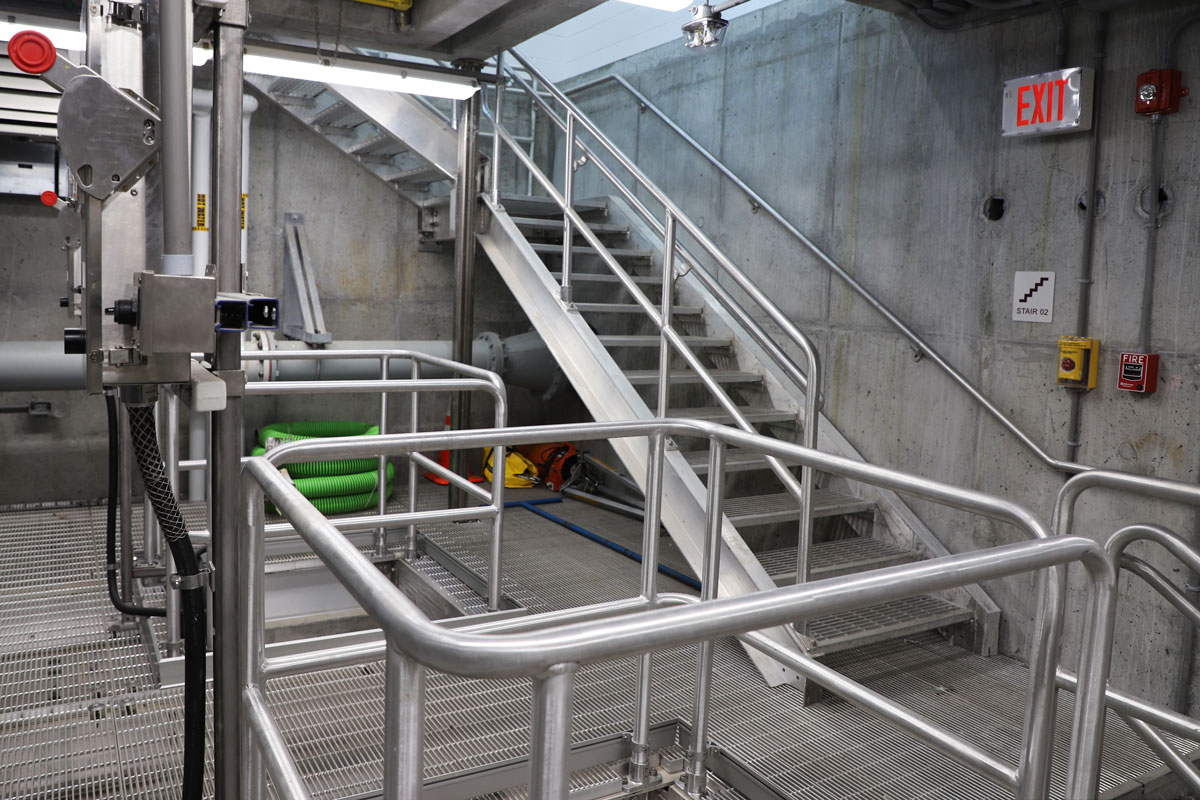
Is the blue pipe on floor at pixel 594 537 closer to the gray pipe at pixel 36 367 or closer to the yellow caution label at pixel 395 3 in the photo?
the gray pipe at pixel 36 367

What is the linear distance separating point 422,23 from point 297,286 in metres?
2.33

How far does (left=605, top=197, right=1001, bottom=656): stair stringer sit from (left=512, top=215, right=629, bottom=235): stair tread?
0.11 m

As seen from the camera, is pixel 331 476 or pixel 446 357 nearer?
pixel 331 476

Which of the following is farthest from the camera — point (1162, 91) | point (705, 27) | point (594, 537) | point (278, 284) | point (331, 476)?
point (278, 284)

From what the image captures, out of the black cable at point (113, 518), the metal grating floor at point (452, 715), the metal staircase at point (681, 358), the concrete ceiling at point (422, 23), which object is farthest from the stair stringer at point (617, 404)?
the black cable at point (113, 518)

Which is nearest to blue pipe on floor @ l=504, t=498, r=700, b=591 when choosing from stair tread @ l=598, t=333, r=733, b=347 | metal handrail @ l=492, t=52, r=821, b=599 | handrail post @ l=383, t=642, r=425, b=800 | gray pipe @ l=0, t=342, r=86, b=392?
metal handrail @ l=492, t=52, r=821, b=599

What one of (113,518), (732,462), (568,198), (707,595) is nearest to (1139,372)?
(732,462)

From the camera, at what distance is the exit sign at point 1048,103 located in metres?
3.86

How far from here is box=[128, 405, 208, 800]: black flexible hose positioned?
1.94 meters

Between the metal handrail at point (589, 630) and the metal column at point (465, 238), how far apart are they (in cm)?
367

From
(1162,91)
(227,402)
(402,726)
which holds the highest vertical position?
(1162,91)

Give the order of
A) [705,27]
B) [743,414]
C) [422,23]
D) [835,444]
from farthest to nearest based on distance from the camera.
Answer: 1. [835,444]
2. [422,23]
3. [743,414]
4. [705,27]

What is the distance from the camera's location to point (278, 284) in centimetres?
673

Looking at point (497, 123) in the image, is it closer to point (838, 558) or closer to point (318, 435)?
point (318, 435)
